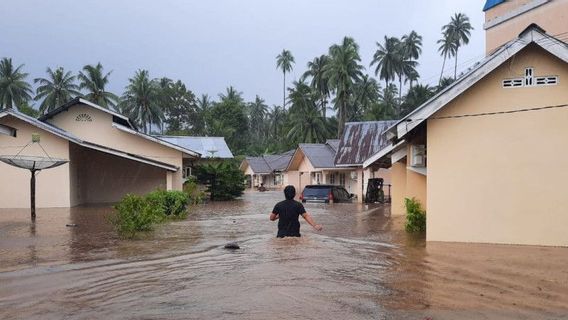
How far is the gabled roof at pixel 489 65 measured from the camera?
36.5 ft

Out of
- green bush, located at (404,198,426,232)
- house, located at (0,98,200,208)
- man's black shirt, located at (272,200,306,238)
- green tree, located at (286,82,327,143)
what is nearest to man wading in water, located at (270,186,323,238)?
man's black shirt, located at (272,200,306,238)

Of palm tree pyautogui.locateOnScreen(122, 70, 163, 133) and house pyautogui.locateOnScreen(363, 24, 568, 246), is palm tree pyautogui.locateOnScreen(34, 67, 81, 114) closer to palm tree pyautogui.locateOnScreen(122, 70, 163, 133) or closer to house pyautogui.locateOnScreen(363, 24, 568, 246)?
palm tree pyautogui.locateOnScreen(122, 70, 163, 133)

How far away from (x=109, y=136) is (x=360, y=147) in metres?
16.5

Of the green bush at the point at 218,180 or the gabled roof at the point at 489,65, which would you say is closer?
the gabled roof at the point at 489,65

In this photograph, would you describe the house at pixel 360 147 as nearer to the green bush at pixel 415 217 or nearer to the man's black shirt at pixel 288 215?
the green bush at pixel 415 217

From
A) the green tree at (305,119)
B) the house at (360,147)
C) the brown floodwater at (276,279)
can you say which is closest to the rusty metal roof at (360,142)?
the house at (360,147)

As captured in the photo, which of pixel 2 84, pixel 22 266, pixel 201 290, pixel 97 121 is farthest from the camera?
pixel 2 84

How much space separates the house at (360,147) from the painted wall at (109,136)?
11701mm

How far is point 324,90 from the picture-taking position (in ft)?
237

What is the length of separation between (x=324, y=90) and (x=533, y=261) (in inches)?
2491

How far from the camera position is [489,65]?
452 inches

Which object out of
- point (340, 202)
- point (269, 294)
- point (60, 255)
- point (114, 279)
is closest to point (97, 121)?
point (340, 202)

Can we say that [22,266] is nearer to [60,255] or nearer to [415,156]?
[60,255]

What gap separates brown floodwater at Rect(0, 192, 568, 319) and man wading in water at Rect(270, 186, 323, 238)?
0.82 ft
